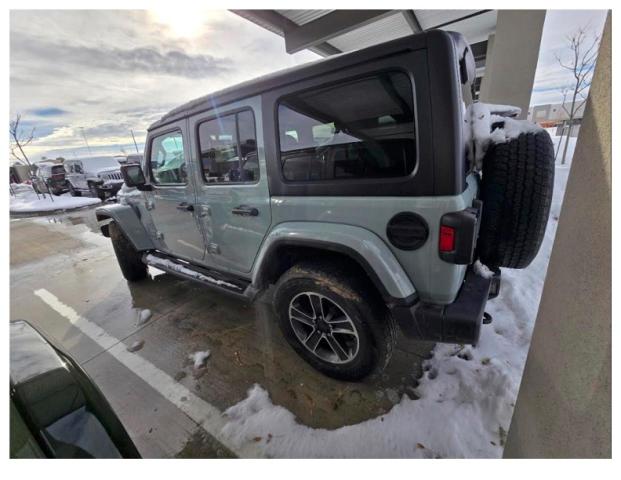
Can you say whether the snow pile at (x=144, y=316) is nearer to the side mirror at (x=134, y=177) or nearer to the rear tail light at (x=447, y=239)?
the side mirror at (x=134, y=177)

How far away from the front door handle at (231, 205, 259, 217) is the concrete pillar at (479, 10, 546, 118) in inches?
223

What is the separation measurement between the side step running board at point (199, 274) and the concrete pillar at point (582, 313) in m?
1.98

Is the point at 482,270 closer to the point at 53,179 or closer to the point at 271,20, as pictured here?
the point at 271,20

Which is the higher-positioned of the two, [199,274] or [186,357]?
[199,274]

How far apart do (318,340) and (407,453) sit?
0.87m

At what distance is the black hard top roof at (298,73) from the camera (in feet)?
4.45

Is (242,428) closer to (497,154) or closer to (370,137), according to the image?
(370,137)

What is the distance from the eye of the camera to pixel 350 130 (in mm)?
1666

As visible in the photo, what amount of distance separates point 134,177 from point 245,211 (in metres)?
1.85

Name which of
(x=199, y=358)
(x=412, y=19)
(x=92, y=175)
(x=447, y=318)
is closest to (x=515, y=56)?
(x=412, y=19)

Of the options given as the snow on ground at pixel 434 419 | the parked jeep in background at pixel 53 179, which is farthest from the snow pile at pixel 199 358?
the parked jeep in background at pixel 53 179

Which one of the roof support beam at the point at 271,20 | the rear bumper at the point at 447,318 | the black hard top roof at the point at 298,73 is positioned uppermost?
the roof support beam at the point at 271,20

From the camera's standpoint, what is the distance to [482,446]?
159 centimetres

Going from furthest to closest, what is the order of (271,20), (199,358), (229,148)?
(271,20), (199,358), (229,148)
